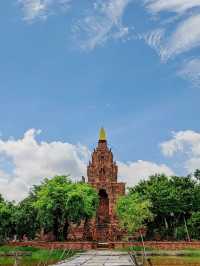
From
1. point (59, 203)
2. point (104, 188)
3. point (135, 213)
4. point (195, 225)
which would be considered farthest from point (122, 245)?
point (104, 188)

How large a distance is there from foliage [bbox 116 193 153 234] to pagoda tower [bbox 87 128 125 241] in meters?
8.86

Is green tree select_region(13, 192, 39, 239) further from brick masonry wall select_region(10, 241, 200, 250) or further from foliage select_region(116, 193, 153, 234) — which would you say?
foliage select_region(116, 193, 153, 234)

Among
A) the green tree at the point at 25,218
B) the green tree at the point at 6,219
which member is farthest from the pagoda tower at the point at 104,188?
the green tree at the point at 6,219

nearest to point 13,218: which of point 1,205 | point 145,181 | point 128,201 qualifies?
point 1,205

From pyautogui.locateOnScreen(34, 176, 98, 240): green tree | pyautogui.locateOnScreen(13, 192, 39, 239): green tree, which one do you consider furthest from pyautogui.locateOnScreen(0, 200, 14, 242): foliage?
pyautogui.locateOnScreen(34, 176, 98, 240): green tree

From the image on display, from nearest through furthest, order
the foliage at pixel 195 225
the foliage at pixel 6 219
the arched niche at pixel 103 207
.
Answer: the foliage at pixel 195 225, the foliage at pixel 6 219, the arched niche at pixel 103 207

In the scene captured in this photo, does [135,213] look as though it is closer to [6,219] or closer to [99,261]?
[6,219]

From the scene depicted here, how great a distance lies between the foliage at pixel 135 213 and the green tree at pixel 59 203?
322 inches

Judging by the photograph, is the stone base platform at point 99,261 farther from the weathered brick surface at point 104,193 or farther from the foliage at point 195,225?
the weathered brick surface at point 104,193

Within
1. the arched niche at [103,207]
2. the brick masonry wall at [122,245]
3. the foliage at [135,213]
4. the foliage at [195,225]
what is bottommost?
the brick masonry wall at [122,245]

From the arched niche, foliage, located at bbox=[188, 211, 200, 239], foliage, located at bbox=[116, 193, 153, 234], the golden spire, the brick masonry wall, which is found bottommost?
the brick masonry wall

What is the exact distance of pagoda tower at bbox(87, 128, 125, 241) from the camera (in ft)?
259

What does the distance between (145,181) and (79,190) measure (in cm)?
1823

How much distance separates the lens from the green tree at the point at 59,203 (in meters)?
58.7
